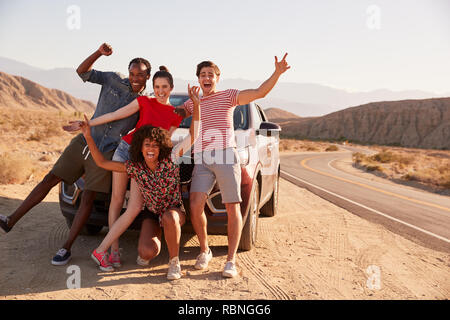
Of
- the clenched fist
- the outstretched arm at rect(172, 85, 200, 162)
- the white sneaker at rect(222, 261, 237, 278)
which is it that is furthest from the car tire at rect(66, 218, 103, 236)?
the clenched fist

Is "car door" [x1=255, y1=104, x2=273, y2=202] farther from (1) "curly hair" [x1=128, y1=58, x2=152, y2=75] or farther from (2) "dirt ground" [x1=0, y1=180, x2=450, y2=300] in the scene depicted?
(1) "curly hair" [x1=128, y1=58, x2=152, y2=75]

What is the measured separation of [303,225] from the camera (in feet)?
20.0

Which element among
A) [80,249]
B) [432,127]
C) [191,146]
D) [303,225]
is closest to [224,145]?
[191,146]

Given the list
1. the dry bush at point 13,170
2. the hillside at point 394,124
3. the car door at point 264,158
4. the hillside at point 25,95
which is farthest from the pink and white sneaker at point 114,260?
the hillside at point 25,95

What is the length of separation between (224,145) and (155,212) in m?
1.00

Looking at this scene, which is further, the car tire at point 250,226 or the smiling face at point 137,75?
the car tire at point 250,226

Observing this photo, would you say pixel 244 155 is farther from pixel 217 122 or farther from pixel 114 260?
pixel 114 260

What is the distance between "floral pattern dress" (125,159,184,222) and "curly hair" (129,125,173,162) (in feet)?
0.26

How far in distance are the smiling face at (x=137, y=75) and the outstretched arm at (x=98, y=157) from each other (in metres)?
0.69

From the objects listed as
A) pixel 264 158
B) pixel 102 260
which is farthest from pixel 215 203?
pixel 264 158

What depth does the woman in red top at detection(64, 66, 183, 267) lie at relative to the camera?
3816 mm

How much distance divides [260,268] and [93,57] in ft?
9.72

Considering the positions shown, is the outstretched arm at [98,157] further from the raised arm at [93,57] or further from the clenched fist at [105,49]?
the clenched fist at [105,49]

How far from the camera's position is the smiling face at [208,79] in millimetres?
3824
